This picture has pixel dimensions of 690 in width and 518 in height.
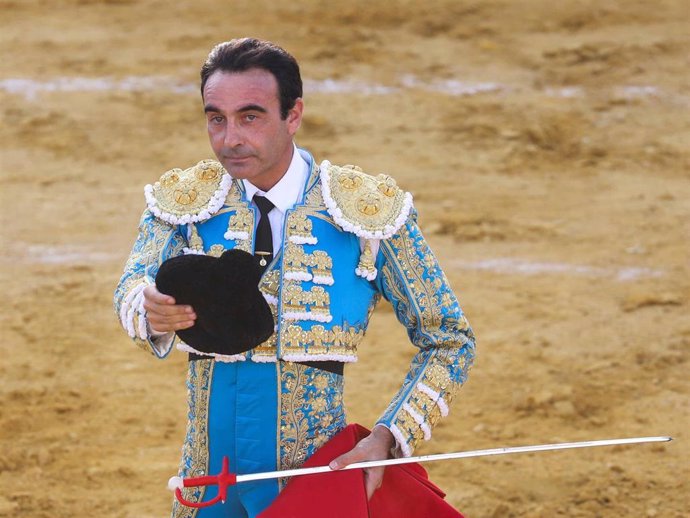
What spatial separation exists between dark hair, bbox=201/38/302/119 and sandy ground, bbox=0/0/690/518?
257cm

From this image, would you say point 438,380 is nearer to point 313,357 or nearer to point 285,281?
point 313,357

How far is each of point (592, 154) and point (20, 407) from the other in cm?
434

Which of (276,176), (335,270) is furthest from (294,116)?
(335,270)

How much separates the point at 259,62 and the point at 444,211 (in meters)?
5.24

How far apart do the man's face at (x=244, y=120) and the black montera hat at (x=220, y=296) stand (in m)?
0.30

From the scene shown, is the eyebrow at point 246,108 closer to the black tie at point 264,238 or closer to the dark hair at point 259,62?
the dark hair at point 259,62

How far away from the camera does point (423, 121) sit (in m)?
9.50

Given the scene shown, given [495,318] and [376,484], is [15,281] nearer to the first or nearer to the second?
[495,318]

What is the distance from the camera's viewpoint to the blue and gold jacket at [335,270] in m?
3.02

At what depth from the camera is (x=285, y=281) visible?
304 centimetres

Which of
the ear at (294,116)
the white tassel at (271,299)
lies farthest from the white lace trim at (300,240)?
the ear at (294,116)

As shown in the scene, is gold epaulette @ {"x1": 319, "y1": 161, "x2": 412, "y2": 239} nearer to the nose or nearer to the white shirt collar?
the white shirt collar

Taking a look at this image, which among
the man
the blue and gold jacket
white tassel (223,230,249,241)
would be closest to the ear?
the man

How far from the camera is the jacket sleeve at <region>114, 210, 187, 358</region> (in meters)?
2.86
